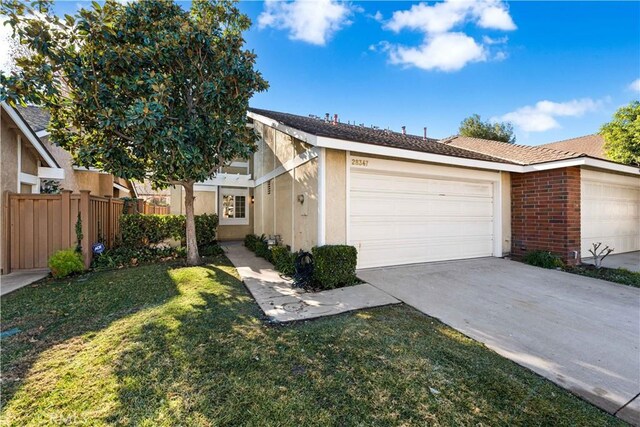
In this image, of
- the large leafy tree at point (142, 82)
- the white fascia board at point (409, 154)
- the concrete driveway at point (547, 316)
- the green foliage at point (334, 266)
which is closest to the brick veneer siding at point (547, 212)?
the white fascia board at point (409, 154)

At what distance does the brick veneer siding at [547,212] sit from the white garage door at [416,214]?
2.98 feet

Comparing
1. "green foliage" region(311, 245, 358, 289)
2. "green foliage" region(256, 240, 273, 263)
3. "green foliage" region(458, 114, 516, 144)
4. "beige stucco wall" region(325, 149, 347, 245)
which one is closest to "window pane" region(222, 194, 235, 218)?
"green foliage" region(256, 240, 273, 263)

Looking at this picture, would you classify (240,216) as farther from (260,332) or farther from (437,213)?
(260,332)

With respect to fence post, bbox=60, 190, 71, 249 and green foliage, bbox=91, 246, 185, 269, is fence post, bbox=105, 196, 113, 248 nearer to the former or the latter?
green foliage, bbox=91, 246, 185, 269

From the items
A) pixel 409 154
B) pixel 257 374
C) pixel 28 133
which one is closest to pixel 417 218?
pixel 409 154

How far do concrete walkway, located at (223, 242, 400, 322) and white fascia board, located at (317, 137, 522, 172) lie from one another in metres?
3.14

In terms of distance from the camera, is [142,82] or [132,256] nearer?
[142,82]

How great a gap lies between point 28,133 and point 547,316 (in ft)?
44.7

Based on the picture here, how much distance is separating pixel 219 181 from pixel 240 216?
2.25 metres

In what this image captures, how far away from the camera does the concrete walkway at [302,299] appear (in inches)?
179

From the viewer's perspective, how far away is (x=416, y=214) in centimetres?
773

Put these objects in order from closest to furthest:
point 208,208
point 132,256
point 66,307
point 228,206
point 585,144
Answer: point 66,307
point 132,256
point 208,208
point 228,206
point 585,144

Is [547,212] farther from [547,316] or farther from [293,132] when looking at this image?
[293,132]

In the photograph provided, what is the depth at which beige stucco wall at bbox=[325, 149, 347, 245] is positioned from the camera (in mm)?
6410
